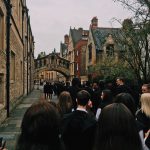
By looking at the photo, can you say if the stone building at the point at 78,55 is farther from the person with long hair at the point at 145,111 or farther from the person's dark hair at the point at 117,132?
the person's dark hair at the point at 117,132

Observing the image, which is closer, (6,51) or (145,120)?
(145,120)

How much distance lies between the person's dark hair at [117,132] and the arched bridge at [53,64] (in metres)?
65.0

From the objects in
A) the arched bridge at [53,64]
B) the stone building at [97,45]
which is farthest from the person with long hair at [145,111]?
the arched bridge at [53,64]

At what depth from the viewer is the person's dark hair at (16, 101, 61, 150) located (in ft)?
11.0

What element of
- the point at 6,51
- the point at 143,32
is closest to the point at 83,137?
the point at 6,51

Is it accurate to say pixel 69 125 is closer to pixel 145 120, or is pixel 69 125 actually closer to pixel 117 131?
pixel 145 120

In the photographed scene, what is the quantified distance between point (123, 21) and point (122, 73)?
16.6ft

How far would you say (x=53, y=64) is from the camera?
228ft

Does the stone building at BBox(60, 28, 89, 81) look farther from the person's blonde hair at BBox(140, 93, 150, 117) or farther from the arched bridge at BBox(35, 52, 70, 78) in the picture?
the person's blonde hair at BBox(140, 93, 150, 117)

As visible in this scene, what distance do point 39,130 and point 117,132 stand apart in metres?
0.67

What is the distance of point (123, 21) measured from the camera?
21.7 metres

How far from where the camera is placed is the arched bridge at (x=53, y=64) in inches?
2726

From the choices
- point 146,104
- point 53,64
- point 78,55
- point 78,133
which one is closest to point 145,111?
point 146,104

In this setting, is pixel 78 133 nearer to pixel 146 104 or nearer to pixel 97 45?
pixel 146 104
